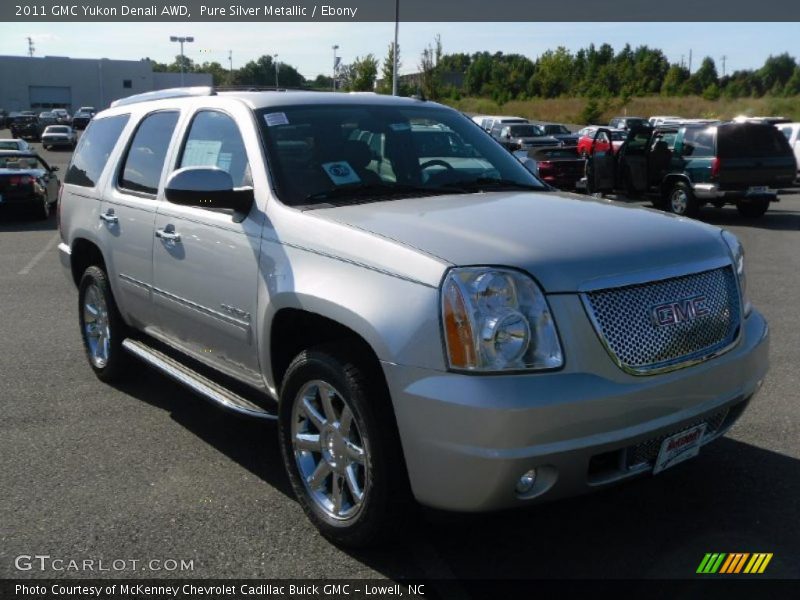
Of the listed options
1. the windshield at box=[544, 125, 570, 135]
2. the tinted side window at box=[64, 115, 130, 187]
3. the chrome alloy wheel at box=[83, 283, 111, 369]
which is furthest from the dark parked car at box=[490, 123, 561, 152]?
the chrome alloy wheel at box=[83, 283, 111, 369]

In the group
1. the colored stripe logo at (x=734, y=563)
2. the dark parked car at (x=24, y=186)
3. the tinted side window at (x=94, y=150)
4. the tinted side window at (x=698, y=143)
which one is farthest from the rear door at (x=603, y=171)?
the colored stripe logo at (x=734, y=563)

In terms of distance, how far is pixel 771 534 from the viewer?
12.2ft

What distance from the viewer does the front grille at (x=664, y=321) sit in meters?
3.20

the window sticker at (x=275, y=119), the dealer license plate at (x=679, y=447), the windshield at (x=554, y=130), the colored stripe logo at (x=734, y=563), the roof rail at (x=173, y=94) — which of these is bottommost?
the colored stripe logo at (x=734, y=563)

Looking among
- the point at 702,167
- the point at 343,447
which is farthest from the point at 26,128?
the point at 343,447

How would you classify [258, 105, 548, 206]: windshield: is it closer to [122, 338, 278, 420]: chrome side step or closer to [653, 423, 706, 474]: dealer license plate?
[122, 338, 278, 420]: chrome side step

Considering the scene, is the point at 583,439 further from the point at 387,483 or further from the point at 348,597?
the point at 348,597

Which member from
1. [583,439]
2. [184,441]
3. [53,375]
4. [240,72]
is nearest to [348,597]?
[583,439]

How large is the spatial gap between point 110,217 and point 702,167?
43.7 ft

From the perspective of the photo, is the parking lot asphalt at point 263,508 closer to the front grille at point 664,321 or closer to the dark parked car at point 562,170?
the front grille at point 664,321

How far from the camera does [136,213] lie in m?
5.17

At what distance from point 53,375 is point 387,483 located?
12.9 ft

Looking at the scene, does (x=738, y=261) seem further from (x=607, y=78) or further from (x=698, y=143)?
(x=607, y=78)

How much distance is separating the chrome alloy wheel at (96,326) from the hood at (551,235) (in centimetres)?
266
